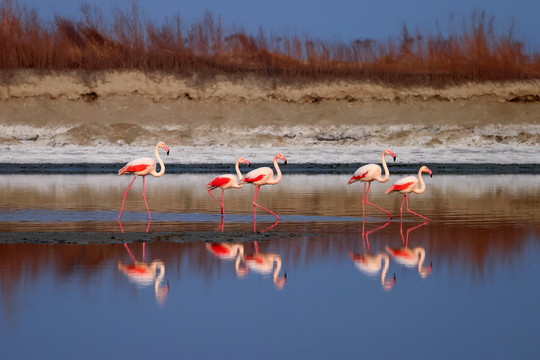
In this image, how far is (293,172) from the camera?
3497cm

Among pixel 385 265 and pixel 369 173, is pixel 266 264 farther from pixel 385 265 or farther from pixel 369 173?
pixel 369 173

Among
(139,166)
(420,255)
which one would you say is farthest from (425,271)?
(139,166)

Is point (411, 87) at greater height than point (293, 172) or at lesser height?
greater

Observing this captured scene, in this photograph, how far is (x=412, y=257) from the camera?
11352 millimetres

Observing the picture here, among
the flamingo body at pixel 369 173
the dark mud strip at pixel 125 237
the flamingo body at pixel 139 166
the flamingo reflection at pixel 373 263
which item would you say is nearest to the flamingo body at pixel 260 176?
the flamingo body at pixel 369 173

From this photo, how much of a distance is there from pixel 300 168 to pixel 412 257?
25.6m

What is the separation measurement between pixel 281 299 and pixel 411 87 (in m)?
54.1

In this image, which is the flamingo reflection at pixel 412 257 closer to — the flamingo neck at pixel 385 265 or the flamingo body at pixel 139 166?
the flamingo neck at pixel 385 265

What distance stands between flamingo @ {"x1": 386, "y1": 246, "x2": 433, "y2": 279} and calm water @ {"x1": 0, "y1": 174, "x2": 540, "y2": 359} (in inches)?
0.8

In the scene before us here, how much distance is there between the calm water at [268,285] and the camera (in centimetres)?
723

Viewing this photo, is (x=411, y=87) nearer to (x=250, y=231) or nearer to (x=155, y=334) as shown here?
(x=250, y=231)

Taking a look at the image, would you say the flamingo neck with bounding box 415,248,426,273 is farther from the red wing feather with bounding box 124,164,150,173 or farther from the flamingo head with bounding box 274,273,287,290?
the red wing feather with bounding box 124,164,150,173

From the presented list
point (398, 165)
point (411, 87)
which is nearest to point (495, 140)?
point (411, 87)

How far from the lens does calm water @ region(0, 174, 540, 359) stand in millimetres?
7227
